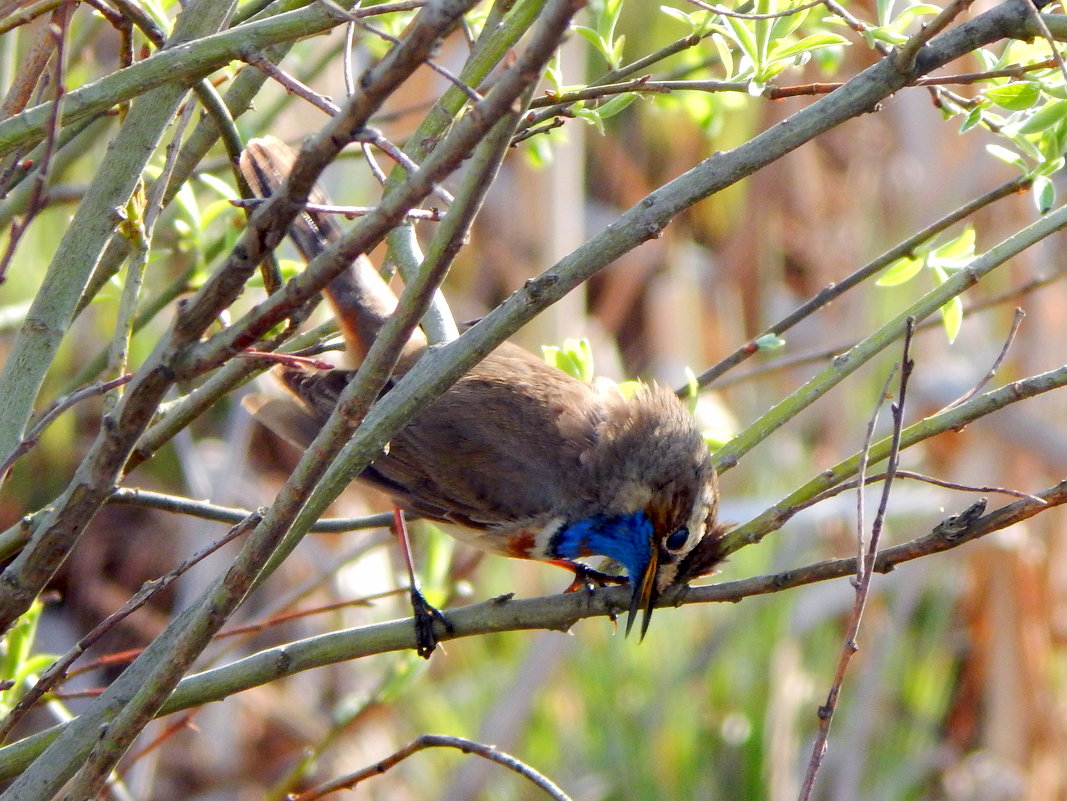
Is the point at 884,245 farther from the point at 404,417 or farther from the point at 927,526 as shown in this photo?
the point at 404,417

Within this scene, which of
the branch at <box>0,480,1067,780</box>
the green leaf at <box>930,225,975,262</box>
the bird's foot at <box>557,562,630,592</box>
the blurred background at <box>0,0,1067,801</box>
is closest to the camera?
the branch at <box>0,480,1067,780</box>

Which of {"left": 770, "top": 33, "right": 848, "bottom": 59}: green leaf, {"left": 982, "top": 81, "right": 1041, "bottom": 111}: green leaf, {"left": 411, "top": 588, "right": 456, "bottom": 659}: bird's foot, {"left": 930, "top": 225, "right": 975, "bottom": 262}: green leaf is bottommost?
{"left": 411, "top": 588, "right": 456, "bottom": 659}: bird's foot

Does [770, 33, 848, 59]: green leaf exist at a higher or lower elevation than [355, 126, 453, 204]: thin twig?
higher

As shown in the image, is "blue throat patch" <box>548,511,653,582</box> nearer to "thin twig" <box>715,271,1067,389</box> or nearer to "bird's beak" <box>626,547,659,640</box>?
"bird's beak" <box>626,547,659,640</box>

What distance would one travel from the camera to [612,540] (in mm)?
3068

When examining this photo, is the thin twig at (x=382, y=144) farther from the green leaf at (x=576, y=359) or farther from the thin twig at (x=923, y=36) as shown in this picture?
the green leaf at (x=576, y=359)

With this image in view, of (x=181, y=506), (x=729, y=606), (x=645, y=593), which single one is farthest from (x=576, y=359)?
(x=729, y=606)

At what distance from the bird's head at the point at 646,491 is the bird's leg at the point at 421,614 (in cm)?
41

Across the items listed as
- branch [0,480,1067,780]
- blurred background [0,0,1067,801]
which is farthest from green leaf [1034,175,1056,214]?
blurred background [0,0,1067,801]

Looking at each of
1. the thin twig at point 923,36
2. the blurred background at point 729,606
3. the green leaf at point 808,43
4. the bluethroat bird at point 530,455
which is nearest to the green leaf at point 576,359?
the bluethroat bird at point 530,455

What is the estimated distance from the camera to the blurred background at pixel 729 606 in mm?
5547

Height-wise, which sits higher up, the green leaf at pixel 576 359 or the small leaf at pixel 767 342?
the green leaf at pixel 576 359

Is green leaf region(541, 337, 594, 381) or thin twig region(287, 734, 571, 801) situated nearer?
thin twig region(287, 734, 571, 801)

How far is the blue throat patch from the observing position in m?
2.86
